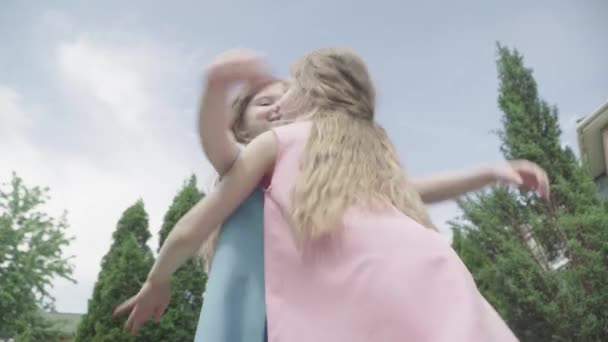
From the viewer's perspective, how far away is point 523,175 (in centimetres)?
121

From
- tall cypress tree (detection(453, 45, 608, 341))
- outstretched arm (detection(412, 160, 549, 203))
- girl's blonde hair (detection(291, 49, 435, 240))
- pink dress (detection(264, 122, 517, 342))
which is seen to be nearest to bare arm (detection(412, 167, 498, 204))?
outstretched arm (detection(412, 160, 549, 203))

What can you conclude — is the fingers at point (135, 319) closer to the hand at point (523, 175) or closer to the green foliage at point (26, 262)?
the hand at point (523, 175)

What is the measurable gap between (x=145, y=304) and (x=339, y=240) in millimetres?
456

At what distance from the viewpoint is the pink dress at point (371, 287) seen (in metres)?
0.77

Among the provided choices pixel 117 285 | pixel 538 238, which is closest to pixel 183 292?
pixel 117 285

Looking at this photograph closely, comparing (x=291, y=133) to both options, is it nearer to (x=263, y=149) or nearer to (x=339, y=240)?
(x=263, y=149)

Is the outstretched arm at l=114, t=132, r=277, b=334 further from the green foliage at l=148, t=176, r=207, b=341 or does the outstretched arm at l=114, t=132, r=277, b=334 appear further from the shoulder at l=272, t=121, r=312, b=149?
the green foliage at l=148, t=176, r=207, b=341

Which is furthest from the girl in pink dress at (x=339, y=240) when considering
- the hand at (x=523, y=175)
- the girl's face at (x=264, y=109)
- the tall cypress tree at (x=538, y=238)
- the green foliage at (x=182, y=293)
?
the green foliage at (x=182, y=293)

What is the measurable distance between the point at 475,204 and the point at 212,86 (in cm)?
1084

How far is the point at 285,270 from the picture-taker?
3.05 feet

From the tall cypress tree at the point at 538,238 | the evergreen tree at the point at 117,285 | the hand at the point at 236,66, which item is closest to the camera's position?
the hand at the point at 236,66

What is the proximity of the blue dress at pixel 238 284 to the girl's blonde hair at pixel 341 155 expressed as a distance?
15 cm

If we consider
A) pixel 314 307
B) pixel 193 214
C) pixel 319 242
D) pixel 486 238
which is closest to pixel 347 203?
pixel 319 242

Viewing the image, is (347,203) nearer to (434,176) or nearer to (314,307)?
(314,307)
